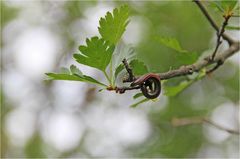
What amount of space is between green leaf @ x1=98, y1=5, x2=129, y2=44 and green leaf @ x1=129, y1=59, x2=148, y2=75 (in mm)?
60

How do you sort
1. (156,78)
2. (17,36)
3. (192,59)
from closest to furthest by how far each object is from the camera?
(156,78)
(192,59)
(17,36)

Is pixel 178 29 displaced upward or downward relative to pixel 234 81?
upward

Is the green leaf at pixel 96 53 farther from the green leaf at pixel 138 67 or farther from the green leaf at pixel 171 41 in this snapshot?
the green leaf at pixel 171 41

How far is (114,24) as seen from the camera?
0.95 metres

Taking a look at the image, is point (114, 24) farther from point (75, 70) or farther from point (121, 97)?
point (121, 97)

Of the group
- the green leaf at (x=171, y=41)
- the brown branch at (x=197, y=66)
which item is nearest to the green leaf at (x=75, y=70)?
the brown branch at (x=197, y=66)

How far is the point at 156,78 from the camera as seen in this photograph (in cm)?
86

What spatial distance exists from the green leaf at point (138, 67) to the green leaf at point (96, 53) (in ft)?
0.18

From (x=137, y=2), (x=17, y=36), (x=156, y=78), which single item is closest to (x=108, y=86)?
(x=156, y=78)

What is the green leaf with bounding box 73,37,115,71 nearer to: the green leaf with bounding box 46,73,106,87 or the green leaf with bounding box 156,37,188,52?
the green leaf with bounding box 46,73,106,87

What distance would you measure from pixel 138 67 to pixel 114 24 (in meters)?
0.10

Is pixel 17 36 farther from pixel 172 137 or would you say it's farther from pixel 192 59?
pixel 192 59

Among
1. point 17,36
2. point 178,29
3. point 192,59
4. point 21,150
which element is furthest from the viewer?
point 17,36

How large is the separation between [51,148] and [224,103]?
4.70ft
